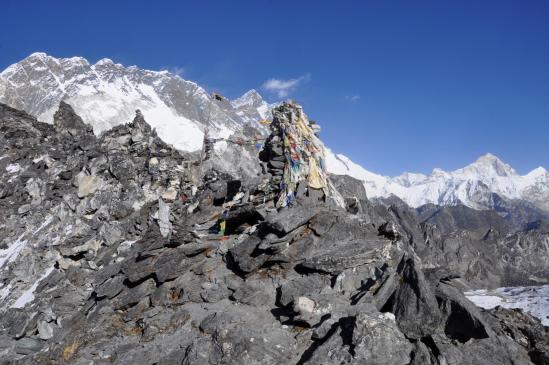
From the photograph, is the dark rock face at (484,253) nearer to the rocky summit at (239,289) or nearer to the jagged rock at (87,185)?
the jagged rock at (87,185)

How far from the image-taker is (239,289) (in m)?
14.5

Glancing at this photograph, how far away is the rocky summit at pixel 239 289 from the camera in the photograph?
10.8 metres

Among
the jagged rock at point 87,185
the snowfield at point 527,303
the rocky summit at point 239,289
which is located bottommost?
the snowfield at point 527,303

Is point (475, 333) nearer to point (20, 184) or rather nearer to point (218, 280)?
point (218, 280)

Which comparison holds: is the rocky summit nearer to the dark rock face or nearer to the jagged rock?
the jagged rock

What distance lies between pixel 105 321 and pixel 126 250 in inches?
378

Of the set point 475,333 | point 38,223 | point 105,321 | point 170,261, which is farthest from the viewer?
point 38,223

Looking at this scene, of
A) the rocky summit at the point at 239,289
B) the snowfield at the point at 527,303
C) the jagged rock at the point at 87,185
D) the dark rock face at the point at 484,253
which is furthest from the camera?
the dark rock face at the point at 484,253

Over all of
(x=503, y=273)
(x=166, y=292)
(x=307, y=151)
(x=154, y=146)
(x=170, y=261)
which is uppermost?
(x=154, y=146)

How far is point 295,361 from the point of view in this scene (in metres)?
11.0

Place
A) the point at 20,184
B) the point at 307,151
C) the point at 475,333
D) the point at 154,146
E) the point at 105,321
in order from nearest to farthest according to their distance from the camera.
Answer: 1. the point at 475,333
2. the point at 105,321
3. the point at 307,151
4. the point at 20,184
5. the point at 154,146

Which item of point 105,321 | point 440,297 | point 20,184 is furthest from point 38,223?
point 440,297

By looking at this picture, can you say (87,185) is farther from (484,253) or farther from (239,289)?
(484,253)

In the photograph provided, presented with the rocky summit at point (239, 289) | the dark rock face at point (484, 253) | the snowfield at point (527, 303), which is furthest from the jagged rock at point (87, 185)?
the dark rock face at point (484, 253)
